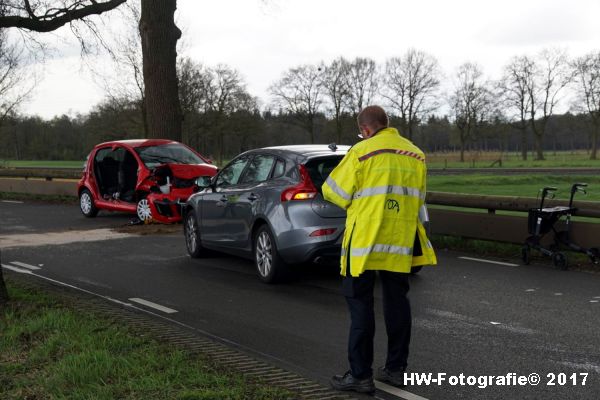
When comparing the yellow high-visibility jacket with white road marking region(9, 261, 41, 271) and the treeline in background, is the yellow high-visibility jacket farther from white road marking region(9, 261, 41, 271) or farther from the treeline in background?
the treeline in background

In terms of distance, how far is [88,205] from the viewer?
1727cm

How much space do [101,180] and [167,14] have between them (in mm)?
4344

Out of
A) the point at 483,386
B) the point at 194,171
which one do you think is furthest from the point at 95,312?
the point at 194,171

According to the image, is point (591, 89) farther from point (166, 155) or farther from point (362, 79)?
point (166, 155)

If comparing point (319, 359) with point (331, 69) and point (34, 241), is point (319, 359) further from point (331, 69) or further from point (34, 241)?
point (331, 69)

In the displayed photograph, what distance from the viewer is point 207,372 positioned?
189 inches

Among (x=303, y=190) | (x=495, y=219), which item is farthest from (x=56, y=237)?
(x=495, y=219)

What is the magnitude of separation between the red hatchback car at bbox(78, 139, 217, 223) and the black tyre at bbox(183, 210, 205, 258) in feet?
13.0

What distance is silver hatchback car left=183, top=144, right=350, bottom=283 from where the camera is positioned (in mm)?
7992

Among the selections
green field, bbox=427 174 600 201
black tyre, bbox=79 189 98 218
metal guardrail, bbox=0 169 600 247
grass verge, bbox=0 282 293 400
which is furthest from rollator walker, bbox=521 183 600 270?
green field, bbox=427 174 600 201

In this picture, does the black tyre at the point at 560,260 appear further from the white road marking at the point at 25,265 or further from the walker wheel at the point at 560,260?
the white road marking at the point at 25,265

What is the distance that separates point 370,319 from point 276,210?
379 cm

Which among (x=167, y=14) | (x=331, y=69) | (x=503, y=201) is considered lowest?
(x=503, y=201)

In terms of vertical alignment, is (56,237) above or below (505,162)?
above
